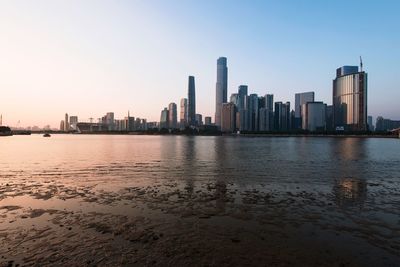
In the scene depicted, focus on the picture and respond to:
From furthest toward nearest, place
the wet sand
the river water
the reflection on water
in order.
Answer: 1. the reflection on water
2. the river water
3. the wet sand

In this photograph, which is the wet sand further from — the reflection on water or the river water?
the reflection on water

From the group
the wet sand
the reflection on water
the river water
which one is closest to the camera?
the wet sand

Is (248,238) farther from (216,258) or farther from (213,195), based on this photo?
(213,195)

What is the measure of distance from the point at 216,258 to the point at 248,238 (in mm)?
3006

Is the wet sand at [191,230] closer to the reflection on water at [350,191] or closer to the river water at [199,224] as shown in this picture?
the river water at [199,224]

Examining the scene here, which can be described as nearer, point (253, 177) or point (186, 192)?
point (186, 192)

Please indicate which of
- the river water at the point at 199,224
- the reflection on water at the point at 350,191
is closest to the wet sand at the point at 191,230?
the river water at the point at 199,224

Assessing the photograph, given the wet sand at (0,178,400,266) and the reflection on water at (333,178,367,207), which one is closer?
the wet sand at (0,178,400,266)

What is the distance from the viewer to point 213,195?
1016 inches

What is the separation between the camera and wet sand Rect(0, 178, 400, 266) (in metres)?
12.5

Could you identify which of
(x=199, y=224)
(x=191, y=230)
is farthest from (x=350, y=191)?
(x=191, y=230)

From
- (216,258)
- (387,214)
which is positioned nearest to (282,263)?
(216,258)

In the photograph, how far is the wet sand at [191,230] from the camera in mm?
12477

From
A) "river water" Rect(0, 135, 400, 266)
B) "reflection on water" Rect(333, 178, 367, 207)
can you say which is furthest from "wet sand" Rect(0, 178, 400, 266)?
"reflection on water" Rect(333, 178, 367, 207)
